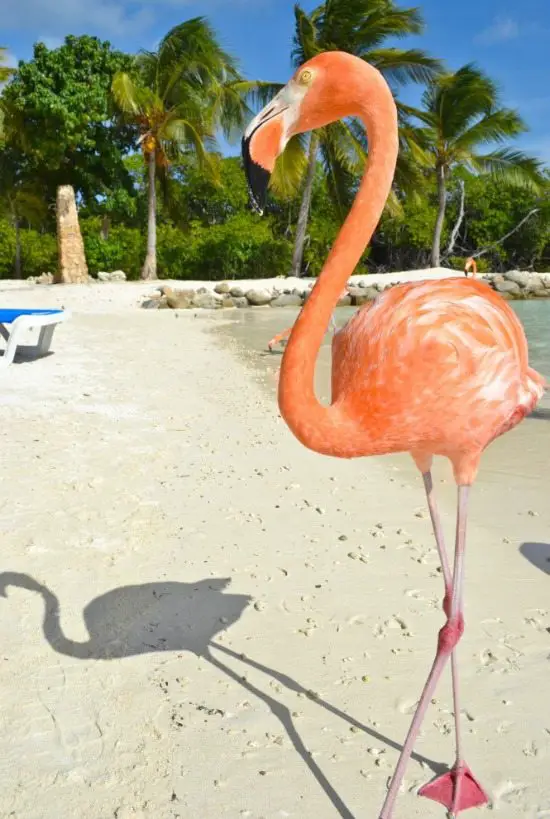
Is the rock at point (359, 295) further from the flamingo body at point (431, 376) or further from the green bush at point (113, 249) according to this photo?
the flamingo body at point (431, 376)

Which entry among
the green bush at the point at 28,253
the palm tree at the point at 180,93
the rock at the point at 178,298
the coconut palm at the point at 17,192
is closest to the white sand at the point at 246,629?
the rock at the point at 178,298

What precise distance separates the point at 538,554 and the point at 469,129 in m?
25.2

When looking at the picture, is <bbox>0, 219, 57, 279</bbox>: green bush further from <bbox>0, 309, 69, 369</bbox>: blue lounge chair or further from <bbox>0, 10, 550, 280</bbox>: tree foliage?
<bbox>0, 309, 69, 369</bbox>: blue lounge chair

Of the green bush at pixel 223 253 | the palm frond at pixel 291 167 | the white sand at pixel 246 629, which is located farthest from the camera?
the green bush at pixel 223 253

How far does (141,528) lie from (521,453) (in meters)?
3.36

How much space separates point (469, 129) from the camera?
84.4 ft

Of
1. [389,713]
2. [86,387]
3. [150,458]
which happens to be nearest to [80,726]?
[389,713]

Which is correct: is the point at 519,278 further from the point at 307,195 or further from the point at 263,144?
the point at 263,144

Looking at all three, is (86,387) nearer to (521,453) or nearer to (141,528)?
(141,528)

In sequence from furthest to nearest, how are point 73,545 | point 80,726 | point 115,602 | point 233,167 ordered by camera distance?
point 233,167 → point 73,545 → point 115,602 → point 80,726

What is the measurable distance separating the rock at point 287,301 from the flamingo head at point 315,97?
18.8 meters

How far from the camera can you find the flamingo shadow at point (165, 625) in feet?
8.81

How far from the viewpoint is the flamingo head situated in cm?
186

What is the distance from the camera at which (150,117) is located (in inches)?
878
